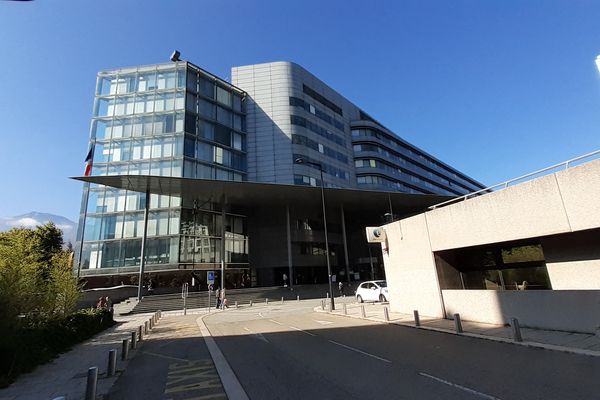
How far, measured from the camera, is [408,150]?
96.2 meters

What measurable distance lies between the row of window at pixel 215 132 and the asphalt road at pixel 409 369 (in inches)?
1730

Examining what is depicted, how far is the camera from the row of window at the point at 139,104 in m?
51.5

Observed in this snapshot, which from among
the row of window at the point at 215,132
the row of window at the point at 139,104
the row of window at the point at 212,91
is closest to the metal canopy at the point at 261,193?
the row of window at the point at 215,132

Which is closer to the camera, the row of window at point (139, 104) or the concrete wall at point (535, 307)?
the concrete wall at point (535, 307)

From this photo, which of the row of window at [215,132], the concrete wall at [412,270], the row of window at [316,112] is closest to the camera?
the concrete wall at [412,270]

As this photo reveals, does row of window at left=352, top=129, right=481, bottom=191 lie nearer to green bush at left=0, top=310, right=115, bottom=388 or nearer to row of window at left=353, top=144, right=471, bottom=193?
row of window at left=353, top=144, right=471, bottom=193

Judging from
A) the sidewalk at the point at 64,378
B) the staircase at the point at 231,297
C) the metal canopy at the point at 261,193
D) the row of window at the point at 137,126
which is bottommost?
the sidewalk at the point at 64,378

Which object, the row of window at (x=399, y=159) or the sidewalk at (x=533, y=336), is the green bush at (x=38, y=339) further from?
the row of window at (x=399, y=159)

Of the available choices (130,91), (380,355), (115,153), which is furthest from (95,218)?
(380,355)

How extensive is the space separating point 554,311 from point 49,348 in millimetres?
17913

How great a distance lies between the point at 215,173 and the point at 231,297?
20.0m

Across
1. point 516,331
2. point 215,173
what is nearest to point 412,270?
point 516,331

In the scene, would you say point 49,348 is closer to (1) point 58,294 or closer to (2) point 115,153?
(1) point 58,294

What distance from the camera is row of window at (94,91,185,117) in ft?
169
